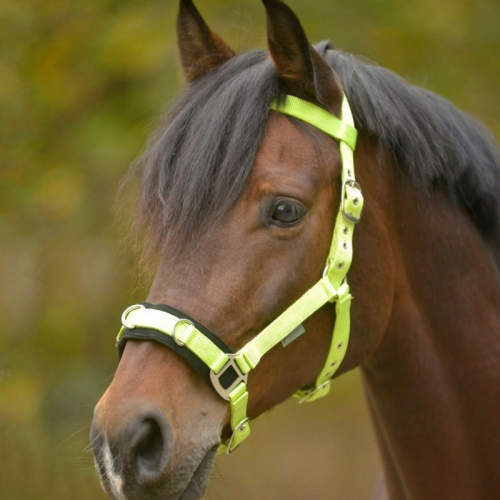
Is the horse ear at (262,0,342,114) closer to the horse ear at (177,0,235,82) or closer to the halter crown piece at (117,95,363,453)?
the halter crown piece at (117,95,363,453)

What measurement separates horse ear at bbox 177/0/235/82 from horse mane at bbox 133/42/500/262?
0.12 metres

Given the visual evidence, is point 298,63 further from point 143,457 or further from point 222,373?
point 143,457

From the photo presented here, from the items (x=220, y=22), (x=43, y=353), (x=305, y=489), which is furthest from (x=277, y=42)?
(x=305, y=489)

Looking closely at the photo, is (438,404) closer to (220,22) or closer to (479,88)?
(220,22)

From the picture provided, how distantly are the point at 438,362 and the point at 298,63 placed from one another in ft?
3.91

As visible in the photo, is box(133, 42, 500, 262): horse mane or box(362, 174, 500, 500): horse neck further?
box(362, 174, 500, 500): horse neck

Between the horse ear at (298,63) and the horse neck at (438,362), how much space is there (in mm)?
441

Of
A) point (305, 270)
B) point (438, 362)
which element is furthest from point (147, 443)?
point (438, 362)

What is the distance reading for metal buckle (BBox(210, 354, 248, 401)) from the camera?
224 cm

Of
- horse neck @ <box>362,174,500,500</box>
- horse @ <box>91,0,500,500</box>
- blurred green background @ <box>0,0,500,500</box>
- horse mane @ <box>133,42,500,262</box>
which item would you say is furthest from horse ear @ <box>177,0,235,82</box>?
blurred green background @ <box>0,0,500,500</box>

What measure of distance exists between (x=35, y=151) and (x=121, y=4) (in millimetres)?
1339

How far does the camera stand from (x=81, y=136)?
600cm

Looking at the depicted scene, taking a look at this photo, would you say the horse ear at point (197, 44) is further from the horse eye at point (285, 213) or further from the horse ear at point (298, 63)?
the horse eye at point (285, 213)

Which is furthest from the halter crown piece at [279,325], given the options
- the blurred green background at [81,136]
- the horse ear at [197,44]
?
the blurred green background at [81,136]
